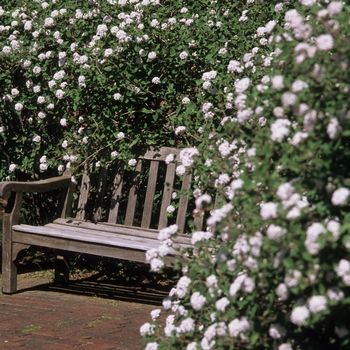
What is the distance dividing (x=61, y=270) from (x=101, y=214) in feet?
1.81

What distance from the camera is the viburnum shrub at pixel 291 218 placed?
2688mm

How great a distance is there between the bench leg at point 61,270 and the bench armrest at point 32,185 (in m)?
0.60

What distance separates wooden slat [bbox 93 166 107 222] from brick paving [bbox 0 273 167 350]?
0.58 m

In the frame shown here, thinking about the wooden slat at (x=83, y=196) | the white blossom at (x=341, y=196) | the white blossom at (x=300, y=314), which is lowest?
the wooden slat at (x=83, y=196)

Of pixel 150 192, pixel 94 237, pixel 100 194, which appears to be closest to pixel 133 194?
pixel 150 192

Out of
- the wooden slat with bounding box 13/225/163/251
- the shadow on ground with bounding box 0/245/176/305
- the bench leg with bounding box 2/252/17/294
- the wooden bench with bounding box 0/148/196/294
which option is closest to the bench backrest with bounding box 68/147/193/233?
the wooden bench with bounding box 0/148/196/294

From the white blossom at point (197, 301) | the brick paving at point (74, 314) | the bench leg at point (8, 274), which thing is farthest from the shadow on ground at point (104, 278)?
the white blossom at point (197, 301)

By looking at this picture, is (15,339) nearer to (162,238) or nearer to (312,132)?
(162,238)

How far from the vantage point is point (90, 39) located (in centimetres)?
633

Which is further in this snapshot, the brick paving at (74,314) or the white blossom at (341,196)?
the brick paving at (74,314)

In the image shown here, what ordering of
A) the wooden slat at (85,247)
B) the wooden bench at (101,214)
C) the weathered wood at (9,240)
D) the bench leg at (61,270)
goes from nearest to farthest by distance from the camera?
the wooden slat at (85,247)
the wooden bench at (101,214)
the weathered wood at (9,240)
the bench leg at (61,270)

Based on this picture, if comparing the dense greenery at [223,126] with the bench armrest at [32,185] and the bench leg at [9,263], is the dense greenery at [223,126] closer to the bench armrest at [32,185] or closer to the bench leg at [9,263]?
the bench armrest at [32,185]

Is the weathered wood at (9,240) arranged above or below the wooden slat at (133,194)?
below

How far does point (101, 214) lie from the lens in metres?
6.52
